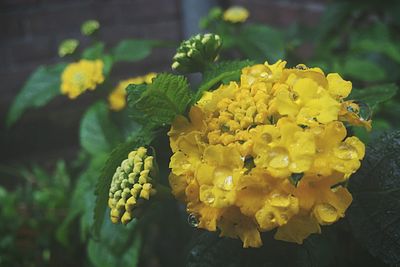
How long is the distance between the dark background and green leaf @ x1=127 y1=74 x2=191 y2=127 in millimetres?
1523

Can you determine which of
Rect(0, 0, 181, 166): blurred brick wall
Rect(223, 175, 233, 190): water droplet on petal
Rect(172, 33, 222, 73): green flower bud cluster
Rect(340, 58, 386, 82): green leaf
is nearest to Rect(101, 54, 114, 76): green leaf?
Rect(172, 33, 222, 73): green flower bud cluster

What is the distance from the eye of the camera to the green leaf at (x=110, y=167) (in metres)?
0.73

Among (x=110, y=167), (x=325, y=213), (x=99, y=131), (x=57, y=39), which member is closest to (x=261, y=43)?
(x=99, y=131)

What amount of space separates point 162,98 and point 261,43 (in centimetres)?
73

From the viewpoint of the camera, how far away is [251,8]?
233cm

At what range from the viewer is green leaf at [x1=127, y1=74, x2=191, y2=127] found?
670mm

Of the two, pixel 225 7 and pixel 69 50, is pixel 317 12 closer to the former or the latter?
pixel 225 7

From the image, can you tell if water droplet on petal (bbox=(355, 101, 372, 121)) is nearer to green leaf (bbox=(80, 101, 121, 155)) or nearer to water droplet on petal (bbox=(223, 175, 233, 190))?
water droplet on petal (bbox=(223, 175, 233, 190))

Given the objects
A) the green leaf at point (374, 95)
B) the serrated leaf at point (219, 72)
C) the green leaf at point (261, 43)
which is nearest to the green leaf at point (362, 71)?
the green leaf at point (261, 43)

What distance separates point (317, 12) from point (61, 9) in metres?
0.89

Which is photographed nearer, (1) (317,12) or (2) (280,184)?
(2) (280,184)

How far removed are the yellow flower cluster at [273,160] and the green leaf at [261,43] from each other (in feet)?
2.13

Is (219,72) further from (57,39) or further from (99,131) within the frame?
(57,39)

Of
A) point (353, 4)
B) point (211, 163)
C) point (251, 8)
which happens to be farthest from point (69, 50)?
point (251, 8)
